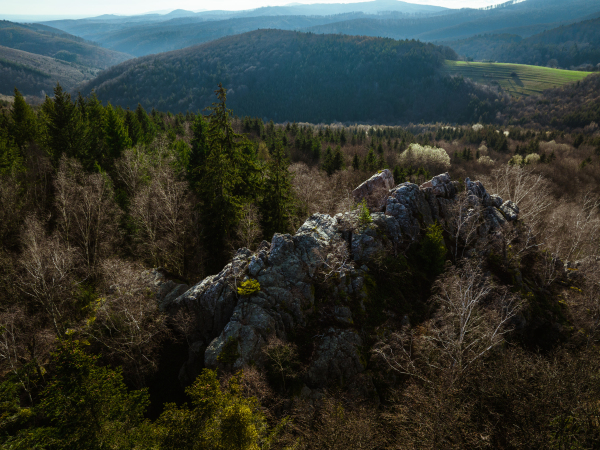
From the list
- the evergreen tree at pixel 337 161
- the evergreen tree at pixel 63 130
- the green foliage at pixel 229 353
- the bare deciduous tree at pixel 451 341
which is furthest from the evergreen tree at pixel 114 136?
the bare deciduous tree at pixel 451 341

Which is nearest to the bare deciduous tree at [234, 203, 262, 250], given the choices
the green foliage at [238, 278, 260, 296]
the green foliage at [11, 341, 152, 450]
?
the green foliage at [238, 278, 260, 296]

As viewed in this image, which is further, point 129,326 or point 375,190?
point 375,190

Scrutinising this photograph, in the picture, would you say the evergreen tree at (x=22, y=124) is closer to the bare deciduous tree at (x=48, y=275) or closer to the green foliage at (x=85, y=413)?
the bare deciduous tree at (x=48, y=275)

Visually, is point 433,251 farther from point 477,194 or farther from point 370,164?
point 370,164

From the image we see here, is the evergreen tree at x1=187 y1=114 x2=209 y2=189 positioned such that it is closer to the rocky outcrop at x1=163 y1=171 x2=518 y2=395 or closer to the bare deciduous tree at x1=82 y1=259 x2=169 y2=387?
the bare deciduous tree at x1=82 y1=259 x2=169 y2=387

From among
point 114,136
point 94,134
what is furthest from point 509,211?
point 94,134

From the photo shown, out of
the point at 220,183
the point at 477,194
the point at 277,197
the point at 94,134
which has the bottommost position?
the point at 477,194
